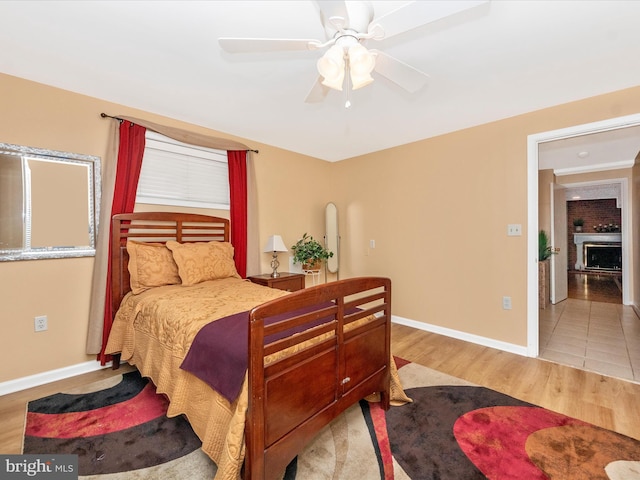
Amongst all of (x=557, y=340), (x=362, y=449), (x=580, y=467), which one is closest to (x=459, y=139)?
(x=557, y=340)

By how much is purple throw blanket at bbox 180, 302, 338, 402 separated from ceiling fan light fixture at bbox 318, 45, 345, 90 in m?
1.39

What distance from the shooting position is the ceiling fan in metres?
1.29

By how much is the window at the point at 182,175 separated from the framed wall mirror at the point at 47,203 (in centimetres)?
45

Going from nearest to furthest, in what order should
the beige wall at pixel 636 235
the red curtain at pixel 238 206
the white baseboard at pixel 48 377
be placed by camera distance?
the white baseboard at pixel 48 377
the red curtain at pixel 238 206
the beige wall at pixel 636 235

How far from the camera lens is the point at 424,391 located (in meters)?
2.26

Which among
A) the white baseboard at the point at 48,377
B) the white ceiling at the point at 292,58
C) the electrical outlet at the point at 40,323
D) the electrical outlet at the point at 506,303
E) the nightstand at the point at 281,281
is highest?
the white ceiling at the point at 292,58

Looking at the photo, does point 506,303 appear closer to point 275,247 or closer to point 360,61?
point 275,247

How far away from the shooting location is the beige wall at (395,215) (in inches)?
94.9

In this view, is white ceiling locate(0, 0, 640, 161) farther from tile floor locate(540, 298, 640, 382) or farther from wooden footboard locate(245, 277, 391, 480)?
tile floor locate(540, 298, 640, 382)

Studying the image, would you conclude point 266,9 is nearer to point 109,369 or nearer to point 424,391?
point 424,391

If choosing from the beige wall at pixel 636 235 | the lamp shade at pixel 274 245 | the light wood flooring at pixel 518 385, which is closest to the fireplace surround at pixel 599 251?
the beige wall at pixel 636 235

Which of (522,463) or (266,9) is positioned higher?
(266,9)

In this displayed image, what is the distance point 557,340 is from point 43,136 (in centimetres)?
553

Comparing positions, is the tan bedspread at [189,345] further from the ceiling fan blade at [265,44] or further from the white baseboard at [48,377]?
the ceiling fan blade at [265,44]
